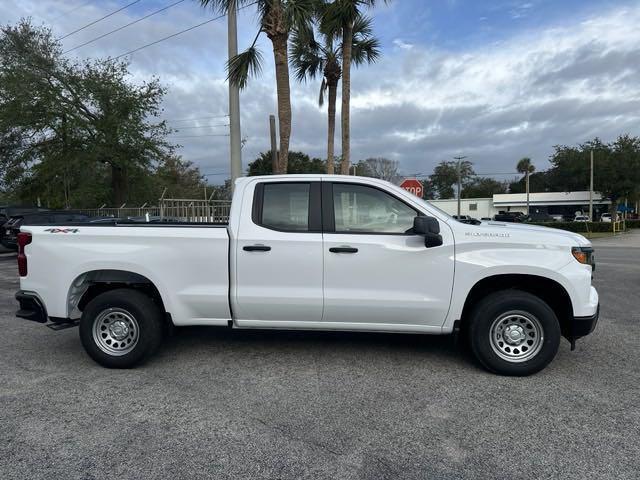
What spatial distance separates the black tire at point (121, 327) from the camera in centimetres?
466

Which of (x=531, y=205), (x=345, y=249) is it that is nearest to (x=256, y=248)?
(x=345, y=249)

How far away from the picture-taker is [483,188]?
10525 cm

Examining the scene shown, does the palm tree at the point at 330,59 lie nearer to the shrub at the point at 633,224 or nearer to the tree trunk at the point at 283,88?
the tree trunk at the point at 283,88

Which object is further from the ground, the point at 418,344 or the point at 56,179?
the point at 56,179

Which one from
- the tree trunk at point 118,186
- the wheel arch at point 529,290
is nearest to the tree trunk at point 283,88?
the wheel arch at point 529,290

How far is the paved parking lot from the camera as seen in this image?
3.00 metres

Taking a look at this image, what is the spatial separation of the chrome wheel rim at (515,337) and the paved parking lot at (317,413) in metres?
0.23

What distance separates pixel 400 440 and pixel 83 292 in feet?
11.7

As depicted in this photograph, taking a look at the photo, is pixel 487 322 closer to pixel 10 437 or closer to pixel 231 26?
pixel 10 437

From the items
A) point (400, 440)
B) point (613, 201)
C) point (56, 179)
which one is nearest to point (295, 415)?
point (400, 440)

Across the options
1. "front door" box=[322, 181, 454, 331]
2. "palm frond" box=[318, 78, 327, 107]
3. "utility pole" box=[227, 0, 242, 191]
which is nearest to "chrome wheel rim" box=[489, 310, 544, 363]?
"front door" box=[322, 181, 454, 331]

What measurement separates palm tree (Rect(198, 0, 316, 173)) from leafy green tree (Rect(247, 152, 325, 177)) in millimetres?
38116

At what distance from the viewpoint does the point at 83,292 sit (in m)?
4.94

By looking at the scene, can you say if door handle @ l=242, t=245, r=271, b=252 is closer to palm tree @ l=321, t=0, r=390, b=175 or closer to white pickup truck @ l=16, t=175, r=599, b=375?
white pickup truck @ l=16, t=175, r=599, b=375
